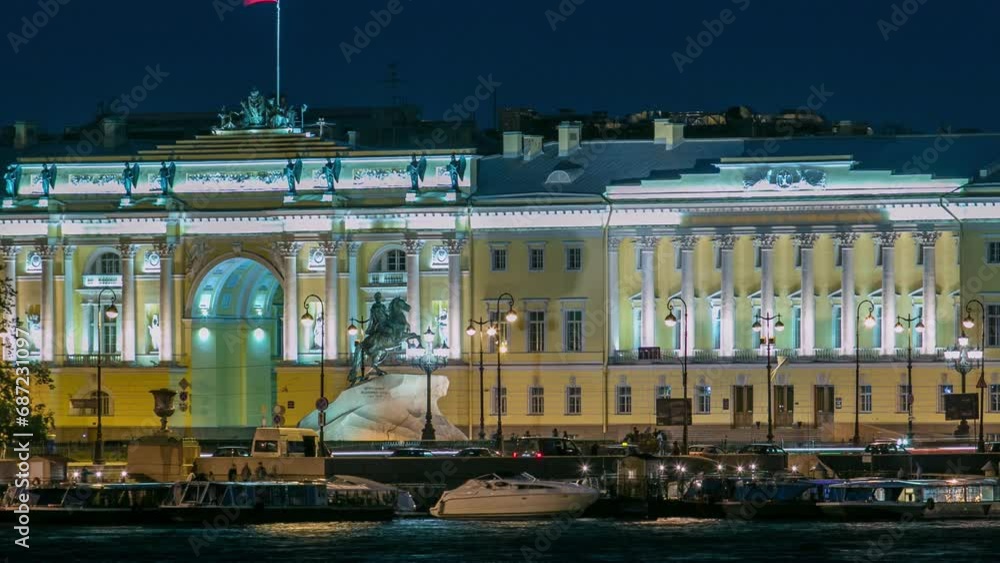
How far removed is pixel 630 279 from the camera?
147 meters

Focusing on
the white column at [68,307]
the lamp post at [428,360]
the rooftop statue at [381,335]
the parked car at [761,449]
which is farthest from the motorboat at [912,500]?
the white column at [68,307]

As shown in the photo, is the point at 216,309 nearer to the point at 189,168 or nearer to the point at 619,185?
the point at 189,168

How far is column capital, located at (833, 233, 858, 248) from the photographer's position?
144500 mm

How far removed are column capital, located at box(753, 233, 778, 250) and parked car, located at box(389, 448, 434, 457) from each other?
87.8ft

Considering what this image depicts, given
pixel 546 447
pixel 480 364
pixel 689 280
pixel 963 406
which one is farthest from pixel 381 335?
pixel 963 406

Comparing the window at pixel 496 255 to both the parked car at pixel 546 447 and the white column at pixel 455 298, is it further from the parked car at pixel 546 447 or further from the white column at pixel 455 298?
the parked car at pixel 546 447

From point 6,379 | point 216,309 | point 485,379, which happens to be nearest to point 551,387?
point 485,379

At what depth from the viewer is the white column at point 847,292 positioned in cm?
14388

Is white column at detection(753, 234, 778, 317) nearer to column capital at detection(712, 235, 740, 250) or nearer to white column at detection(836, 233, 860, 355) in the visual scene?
column capital at detection(712, 235, 740, 250)

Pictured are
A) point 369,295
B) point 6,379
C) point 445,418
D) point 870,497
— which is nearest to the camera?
point 870,497

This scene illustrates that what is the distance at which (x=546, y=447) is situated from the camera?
119438 millimetres

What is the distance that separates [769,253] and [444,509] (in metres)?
40.1

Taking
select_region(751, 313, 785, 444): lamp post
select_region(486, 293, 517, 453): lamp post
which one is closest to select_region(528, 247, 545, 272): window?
select_region(486, 293, 517, 453): lamp post

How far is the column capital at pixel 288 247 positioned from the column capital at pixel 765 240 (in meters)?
19.1
